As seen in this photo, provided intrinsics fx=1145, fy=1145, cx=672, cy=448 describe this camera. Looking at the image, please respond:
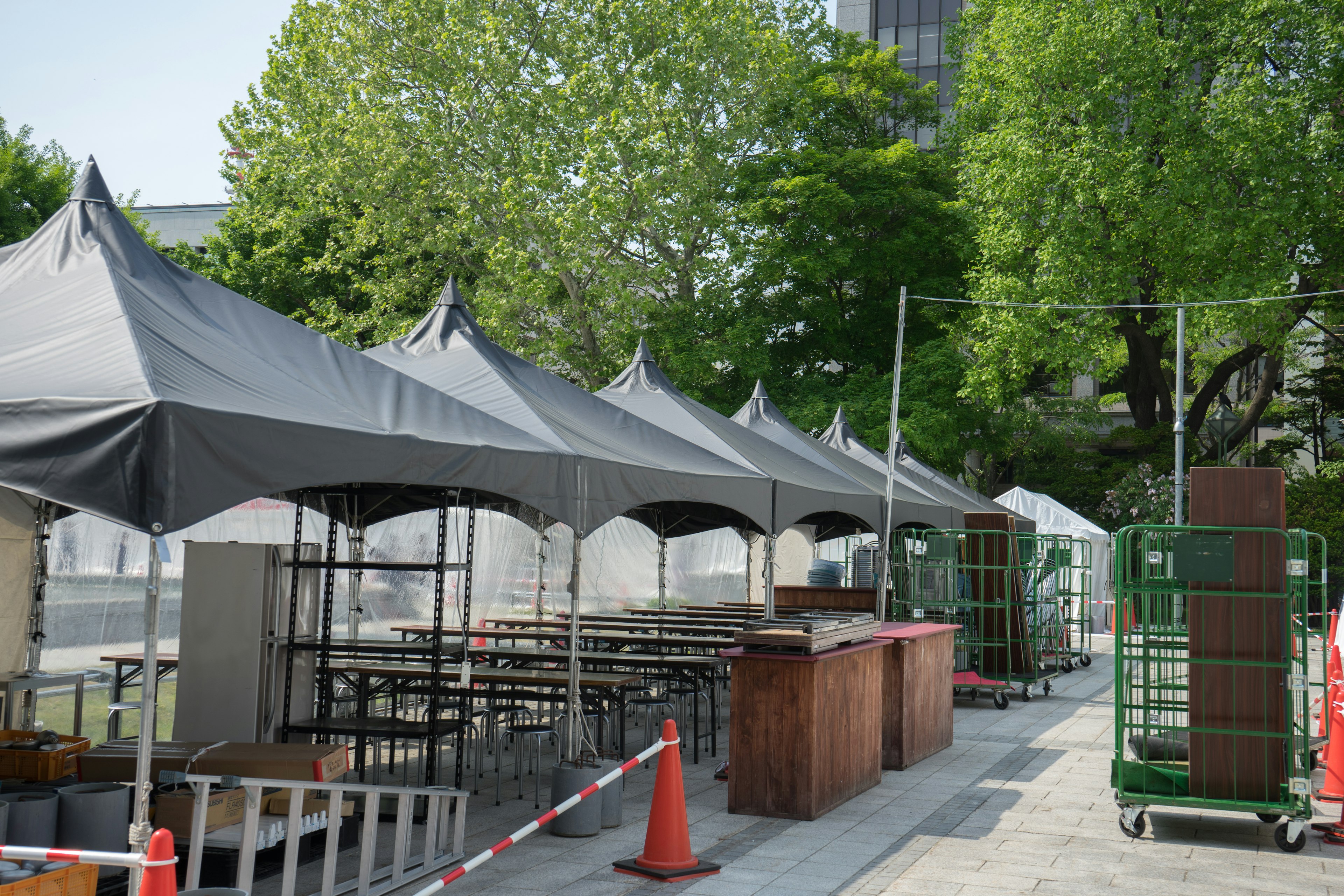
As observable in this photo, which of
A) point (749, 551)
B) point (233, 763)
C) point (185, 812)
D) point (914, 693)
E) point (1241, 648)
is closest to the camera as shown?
point (185, 812)

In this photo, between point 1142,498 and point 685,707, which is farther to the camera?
point 1142,498

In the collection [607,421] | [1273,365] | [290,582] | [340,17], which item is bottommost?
[290,582]

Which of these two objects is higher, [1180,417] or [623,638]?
[1180,417]

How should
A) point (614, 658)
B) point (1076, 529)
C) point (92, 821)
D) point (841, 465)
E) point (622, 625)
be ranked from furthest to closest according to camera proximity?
point (1076, 529) < point (841, 465) < point (622, 625) < point (614, 658) < point (92, 821)

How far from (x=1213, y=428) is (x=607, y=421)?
19.2 m

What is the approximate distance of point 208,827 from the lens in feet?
18.5

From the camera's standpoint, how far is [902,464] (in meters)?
21.5

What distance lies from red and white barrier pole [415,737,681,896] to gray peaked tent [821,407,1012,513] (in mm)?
12903

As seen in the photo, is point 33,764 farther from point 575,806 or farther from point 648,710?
point 648,710

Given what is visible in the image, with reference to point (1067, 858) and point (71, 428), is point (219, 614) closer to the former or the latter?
point (71, 428)

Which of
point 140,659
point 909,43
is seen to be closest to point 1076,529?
point 140,659

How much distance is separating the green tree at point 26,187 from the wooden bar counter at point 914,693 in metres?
26.9

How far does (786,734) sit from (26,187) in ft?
99.4

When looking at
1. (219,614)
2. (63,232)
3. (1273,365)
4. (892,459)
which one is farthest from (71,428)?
(1273,365)
